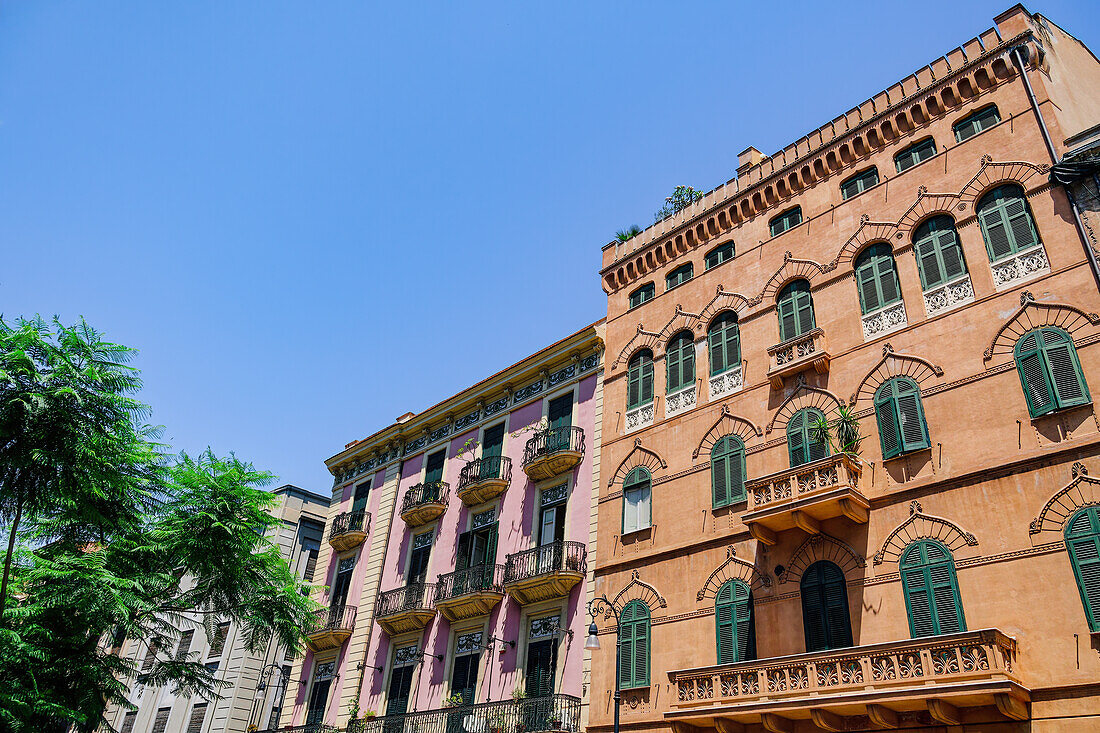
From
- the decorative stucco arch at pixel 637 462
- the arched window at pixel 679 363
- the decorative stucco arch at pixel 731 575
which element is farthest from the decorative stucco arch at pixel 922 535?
the arched window at pixel 679 363

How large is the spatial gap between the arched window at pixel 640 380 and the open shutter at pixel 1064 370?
34.9 ft

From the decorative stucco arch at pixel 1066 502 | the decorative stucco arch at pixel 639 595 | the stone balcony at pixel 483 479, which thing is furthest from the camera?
the stone balcony at pixel 483 479

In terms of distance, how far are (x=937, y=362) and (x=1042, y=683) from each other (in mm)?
6771

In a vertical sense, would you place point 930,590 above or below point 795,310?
below

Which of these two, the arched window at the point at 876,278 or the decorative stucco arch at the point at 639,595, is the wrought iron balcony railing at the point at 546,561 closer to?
the decorative stucco arch at the point at 639,595

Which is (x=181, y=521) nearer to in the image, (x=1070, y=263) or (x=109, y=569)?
(x=109, y=569)

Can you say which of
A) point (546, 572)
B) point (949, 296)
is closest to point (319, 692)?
point (546, 572)

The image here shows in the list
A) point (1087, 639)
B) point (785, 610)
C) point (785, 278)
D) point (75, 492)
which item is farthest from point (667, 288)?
point (75, 492)

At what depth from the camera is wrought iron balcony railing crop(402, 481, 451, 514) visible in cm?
2927

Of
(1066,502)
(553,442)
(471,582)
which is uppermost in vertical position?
(553,442)

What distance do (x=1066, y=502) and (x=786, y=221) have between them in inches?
426

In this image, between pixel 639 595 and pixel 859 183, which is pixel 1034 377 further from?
pixel 639 595

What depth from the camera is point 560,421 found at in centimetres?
2684

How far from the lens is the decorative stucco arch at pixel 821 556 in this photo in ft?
56.1
